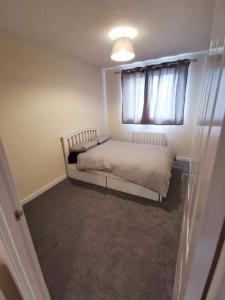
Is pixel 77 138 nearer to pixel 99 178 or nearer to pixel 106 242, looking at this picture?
pixel 99 178

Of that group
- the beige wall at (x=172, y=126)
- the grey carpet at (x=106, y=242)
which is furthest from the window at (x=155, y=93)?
the grey carpet at (x=106, y=242)

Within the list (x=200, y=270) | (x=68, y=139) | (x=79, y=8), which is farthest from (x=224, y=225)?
(x=68, y=139)

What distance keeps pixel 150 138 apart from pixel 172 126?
0.59 metres

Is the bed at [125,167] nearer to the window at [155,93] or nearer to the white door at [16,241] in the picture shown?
the window at [155,93]

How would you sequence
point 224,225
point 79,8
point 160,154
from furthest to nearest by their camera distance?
point 160,154 → point 79,8 → point 224,225

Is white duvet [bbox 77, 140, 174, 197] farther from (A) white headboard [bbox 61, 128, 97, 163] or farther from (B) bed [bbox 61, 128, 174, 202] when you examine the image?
(A) white headboard [bbox 61, 128, 97, 163]

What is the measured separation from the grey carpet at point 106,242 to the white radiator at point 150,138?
1391 millimetres

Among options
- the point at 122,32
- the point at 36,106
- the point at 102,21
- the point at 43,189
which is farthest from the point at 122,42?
the point at 43,189

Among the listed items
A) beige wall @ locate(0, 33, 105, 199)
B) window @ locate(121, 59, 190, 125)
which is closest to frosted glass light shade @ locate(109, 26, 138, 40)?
beige wall @ locate(0, 33, 105, 199)

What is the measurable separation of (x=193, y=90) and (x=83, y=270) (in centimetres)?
363

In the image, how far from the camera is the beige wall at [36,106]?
2059 millimetres

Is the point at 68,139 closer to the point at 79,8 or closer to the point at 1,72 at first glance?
the point at 1,72

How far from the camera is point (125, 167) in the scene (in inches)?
92.8

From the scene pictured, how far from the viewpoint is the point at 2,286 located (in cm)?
81
